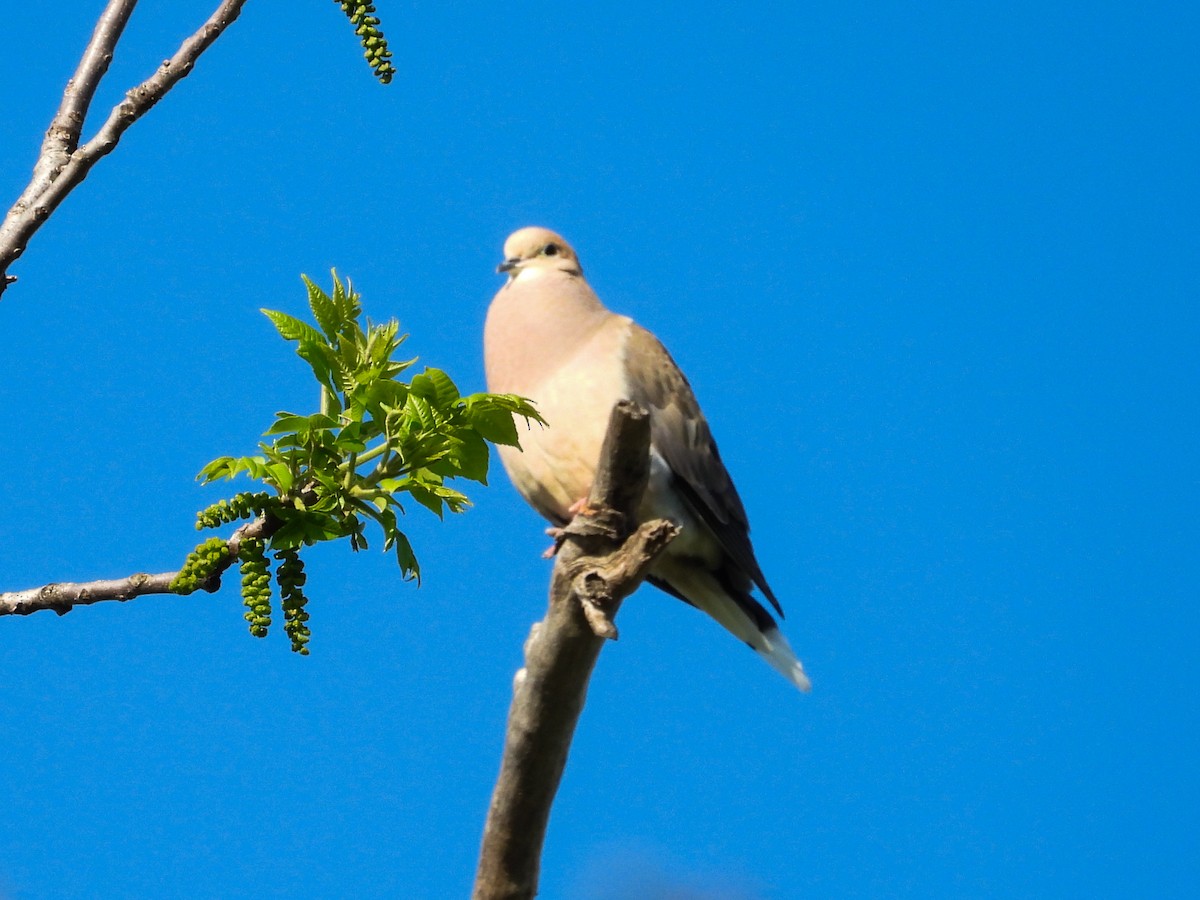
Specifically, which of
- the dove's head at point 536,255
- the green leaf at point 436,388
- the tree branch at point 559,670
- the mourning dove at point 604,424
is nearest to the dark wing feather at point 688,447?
the mourning dove at point 604,424

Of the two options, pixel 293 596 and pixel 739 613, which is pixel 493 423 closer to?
pixel 293 596

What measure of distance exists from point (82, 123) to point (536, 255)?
11.0 feet

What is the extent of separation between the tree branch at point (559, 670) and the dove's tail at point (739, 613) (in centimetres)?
254

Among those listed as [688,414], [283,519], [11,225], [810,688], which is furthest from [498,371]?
[11,225]

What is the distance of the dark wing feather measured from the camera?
19.1ft

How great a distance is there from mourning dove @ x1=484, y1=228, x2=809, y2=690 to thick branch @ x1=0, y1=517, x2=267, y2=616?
2380 mm

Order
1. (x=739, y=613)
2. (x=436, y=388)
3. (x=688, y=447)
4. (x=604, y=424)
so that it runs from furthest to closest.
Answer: (x=739, y=613)
(x=688, y=447)
(x=604, y=424)
(x=436, y=388)

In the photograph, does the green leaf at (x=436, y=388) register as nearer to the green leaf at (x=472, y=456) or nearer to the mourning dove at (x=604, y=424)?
the green leaf at (x=472, y=456)

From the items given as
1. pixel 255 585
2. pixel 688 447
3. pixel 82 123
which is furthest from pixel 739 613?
pixel 82 123

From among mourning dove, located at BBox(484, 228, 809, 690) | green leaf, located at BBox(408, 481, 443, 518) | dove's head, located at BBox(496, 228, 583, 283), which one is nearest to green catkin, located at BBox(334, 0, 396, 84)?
green leaf, located at BBox(408, 481, 443, 518)

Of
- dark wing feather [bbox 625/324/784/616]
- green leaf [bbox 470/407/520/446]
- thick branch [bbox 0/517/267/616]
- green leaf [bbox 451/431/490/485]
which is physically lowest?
thick branch [bbox 0/517/267/616]

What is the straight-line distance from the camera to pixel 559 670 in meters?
3.49

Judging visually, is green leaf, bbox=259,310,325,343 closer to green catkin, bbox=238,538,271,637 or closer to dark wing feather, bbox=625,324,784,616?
green catkin, bbox=238,538,271,637

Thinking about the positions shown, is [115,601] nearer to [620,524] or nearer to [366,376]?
[366,376]
